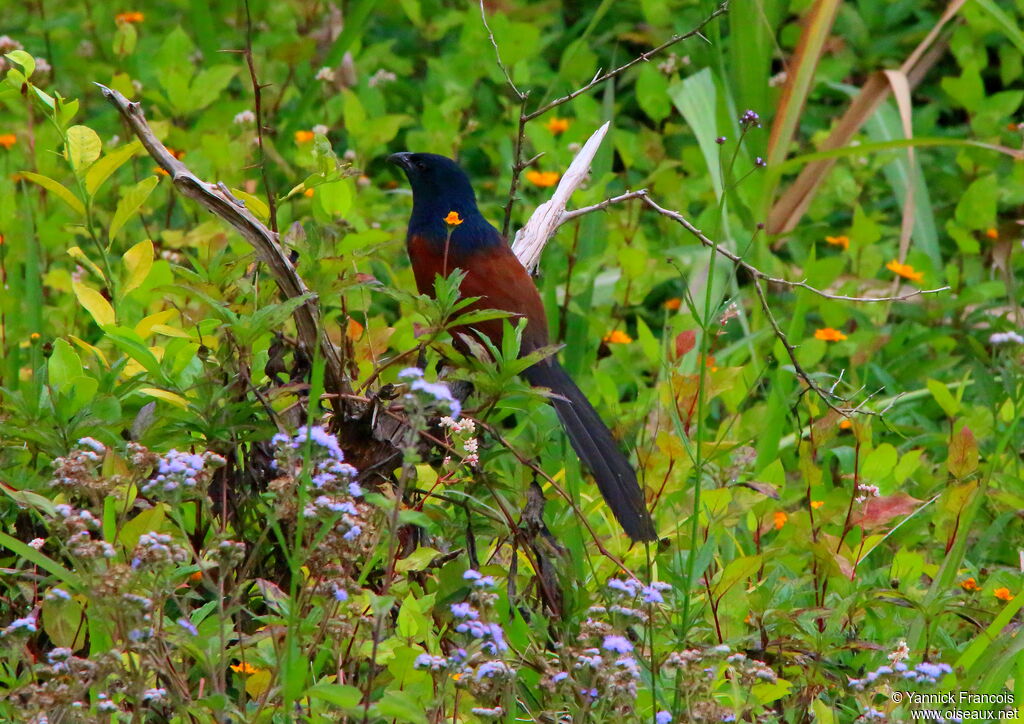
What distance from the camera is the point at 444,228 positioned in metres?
4.00

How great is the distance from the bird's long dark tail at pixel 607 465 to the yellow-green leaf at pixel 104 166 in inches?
44.0

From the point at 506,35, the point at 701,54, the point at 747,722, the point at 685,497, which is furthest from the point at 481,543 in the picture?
the point at 701,54

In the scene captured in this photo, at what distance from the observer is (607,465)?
3.00m

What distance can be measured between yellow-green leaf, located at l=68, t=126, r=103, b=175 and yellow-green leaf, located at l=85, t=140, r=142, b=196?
21mm

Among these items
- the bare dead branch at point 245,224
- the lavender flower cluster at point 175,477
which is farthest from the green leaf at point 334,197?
the lavender flower cluster at point 175,477

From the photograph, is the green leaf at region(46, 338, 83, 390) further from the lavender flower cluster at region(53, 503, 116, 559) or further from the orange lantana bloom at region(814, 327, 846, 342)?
the orange lantana bloom at region(814, 327, 846, 342)

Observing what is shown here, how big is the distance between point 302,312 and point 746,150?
2.98m

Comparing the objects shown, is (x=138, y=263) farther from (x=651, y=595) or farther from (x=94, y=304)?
(x=651, y=595)

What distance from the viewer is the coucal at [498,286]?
293cm

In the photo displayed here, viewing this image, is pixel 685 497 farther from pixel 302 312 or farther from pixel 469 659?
pixel 469 659

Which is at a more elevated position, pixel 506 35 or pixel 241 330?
pixel 506 35

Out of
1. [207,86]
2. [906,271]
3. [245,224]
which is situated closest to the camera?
[245,224]

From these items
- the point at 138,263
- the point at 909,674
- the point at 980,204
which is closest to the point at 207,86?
the point at 138,263

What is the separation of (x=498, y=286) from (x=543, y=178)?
1.55m
